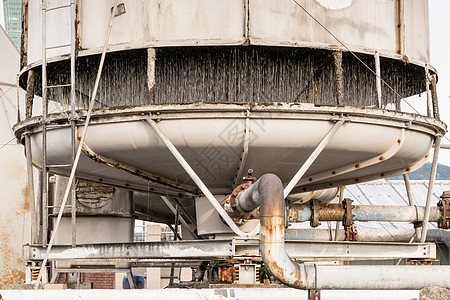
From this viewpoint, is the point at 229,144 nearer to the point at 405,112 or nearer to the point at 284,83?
the point at 284,83

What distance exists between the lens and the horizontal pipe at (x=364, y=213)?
15156 mm

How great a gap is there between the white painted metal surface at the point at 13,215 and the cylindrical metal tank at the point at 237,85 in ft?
29.3

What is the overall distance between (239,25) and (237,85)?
1522 millimetres

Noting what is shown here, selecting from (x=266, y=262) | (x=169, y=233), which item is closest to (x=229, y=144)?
(x=266, y=262)

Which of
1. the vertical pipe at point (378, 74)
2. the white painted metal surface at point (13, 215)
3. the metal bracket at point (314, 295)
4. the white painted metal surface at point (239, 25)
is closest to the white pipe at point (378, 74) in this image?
the vertical pipe at point (378, 74)

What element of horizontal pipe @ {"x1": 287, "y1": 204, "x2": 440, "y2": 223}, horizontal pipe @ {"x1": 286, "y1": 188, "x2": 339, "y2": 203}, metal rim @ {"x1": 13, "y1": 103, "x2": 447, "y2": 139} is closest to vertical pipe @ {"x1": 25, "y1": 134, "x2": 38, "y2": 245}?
metal rim @ {"x1": 13, "y1": 103, "x2": 447, "y2": 139}

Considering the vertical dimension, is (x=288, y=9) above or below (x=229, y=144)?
above

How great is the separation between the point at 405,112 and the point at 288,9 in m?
2.77

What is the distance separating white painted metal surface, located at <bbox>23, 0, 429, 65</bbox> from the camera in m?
12.6

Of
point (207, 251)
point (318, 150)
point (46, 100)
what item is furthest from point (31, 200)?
point (318, 150)

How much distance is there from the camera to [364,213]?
51.9ft

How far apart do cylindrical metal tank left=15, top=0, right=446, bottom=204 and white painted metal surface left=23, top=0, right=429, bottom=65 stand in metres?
0.02

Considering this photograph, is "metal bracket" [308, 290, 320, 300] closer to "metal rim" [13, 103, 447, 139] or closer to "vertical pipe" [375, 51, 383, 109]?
"metal rim" [13, 103, 447, 139]

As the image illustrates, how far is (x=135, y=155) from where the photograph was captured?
13195mm
